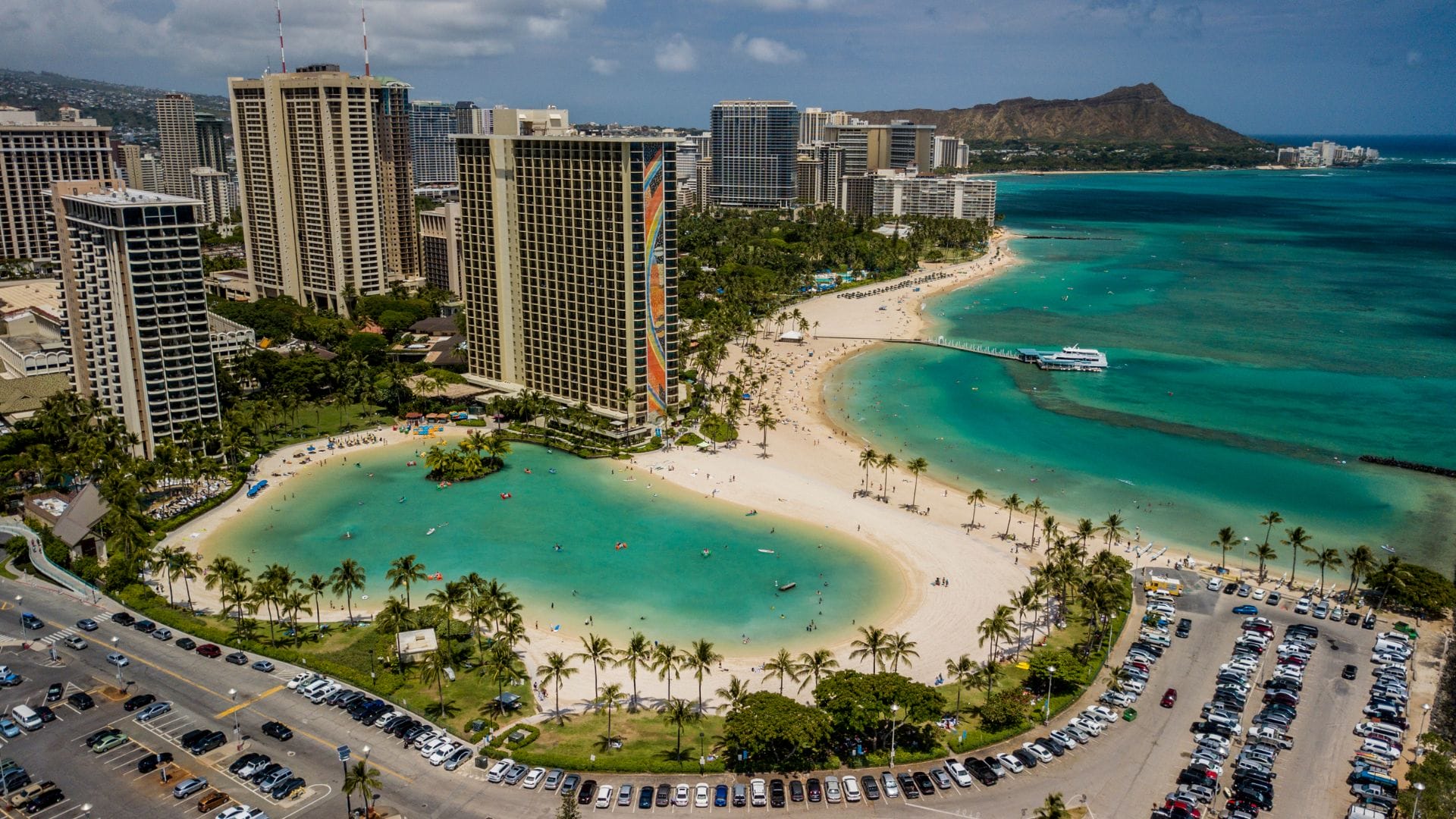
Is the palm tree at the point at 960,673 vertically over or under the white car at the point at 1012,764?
over

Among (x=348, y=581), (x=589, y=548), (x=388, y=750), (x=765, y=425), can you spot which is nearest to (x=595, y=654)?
(x=388, y=750)

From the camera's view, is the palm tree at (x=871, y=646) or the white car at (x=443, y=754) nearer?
the white car at (x=443, y=754)

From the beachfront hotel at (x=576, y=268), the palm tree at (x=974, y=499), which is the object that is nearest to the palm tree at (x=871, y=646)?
the palm tree at (x=974, y=499)

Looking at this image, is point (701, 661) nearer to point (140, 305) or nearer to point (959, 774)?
point (959, 774)

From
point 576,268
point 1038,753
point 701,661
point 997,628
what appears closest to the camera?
point 1038,753

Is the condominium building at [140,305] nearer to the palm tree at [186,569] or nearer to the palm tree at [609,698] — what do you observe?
the palm tree at [186,569]

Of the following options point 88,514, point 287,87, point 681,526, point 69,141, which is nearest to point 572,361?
point 681,526

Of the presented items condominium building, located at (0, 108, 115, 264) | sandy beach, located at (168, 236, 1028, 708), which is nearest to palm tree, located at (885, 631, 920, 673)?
sandy beach, located at (168, 236, 1028, 708)
